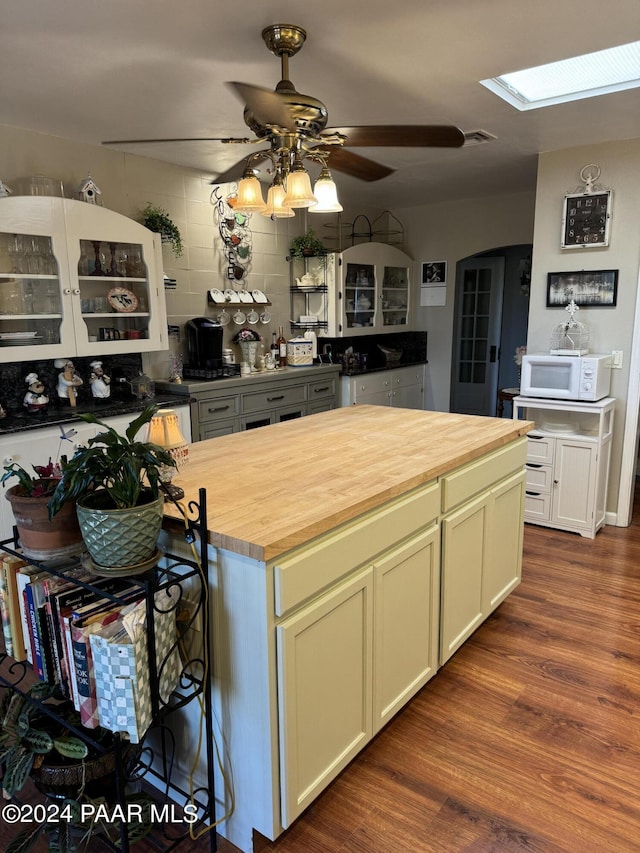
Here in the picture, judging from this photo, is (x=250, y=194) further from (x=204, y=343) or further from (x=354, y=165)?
(x=204, y=343)

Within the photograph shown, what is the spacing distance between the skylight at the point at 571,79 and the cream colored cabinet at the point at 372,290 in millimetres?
2299

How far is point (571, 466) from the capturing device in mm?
3703

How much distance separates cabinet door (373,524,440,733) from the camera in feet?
6.03

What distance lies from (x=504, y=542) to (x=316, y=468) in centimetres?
115

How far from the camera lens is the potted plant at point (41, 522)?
142 centimetres

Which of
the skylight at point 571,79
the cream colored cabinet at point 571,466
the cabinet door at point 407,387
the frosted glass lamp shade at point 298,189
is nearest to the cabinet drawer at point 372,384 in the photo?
the cabinet door at point 407,387

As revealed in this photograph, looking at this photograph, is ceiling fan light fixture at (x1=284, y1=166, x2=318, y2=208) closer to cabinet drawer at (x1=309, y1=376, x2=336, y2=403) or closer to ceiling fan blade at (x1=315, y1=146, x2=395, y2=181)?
ceiling fan blade at (x1=315, y1=146, x2=395, y2=181)

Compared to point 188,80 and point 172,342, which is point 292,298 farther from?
point 188,80

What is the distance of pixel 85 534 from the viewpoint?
4.44 ft

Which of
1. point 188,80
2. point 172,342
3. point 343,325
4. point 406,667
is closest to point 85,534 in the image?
point 406,667

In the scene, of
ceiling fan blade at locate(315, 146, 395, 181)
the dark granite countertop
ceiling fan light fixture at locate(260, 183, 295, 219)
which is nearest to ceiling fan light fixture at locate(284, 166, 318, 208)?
ceiling fan light fixture at locate(260, 183, 295, 219)

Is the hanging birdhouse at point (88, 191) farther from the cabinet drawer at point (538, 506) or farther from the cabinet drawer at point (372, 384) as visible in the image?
the cabinet drawer at point (538, 506)

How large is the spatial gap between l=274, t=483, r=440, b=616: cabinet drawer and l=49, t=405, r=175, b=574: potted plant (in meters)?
0.32

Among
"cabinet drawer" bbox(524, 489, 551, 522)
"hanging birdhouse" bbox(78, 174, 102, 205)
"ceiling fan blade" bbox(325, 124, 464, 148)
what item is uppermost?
"hanging birdhouse" bbox(78, 174, 102, 205)
